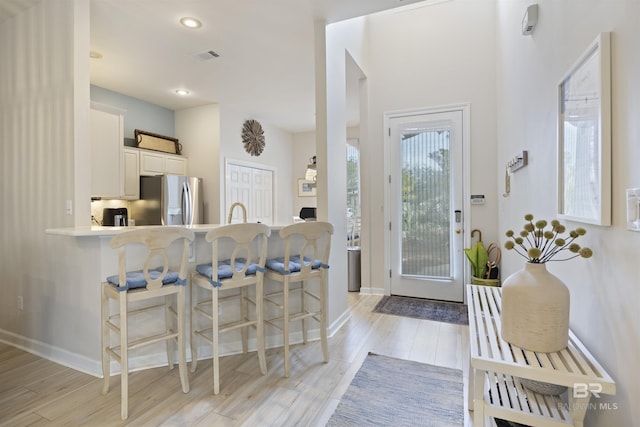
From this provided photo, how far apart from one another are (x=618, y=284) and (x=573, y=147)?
0.63m

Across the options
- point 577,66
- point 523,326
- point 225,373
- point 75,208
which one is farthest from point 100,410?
point 577,66

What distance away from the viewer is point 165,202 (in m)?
4.44

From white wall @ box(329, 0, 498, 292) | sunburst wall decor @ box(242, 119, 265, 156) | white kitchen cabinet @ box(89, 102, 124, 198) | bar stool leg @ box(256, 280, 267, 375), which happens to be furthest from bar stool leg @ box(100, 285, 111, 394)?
sunburst wall decor @ box(242, 119, 265, 156)

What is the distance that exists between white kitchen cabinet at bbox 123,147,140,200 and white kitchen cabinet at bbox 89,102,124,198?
0.68 feet

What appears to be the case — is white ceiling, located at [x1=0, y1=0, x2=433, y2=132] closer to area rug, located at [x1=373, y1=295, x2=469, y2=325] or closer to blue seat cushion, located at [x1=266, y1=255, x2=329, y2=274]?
blue seat cushion, located at [x1=266, y1=255, x2=329, y2=274]

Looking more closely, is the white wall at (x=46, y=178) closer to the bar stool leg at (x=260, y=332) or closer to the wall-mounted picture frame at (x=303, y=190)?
the bar stool leg at (x=260, y=332)

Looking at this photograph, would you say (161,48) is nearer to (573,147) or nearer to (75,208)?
(75,208)

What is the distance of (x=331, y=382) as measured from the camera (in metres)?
2.13

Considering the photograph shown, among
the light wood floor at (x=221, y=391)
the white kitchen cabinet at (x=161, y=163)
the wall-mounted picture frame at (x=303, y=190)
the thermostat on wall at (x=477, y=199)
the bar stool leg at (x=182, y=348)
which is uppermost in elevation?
the white kitchen cabinet at (x=161, y=163)

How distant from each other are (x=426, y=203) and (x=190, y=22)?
3.19 metres

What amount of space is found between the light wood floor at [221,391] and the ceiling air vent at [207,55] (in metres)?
3.01

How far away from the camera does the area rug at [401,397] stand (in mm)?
1755

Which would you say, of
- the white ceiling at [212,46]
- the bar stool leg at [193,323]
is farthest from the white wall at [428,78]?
the bar stool leg at [193,323]

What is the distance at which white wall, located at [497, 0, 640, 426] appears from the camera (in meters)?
Answer: 0.98
